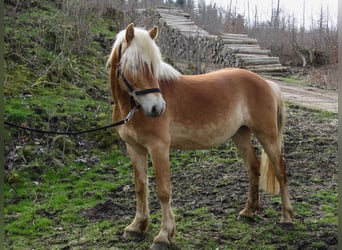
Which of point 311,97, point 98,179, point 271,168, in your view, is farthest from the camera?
point 311,97

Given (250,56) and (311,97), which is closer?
(311,97)

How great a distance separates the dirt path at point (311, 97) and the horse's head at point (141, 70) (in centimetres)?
603

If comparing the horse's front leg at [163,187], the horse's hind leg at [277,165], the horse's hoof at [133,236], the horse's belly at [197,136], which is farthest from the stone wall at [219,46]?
the horse's front leg at [163,187]

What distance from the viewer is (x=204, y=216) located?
4.12 m

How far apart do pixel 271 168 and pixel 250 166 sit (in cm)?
21

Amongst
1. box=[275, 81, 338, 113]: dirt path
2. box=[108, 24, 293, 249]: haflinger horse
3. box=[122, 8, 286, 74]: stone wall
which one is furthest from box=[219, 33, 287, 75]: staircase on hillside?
box=[108, 24, 293, 249]: haflinger horse

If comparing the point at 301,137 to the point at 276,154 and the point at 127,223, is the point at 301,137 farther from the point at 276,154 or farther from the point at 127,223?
the point at 127,223

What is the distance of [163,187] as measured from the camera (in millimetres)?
3336

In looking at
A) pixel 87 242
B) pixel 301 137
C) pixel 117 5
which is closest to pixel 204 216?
pixel 87 242

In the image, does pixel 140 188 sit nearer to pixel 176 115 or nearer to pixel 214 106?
pixel 176 115

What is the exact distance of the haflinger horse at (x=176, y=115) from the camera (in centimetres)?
306

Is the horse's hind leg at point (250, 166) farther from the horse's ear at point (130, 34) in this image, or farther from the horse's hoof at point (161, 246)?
the horse's ear at point (130, 34)

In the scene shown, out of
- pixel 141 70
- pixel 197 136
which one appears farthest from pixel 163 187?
pixel 141 70

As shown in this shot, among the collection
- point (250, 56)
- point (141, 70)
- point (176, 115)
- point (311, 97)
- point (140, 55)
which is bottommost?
Result: point (311, 97)
